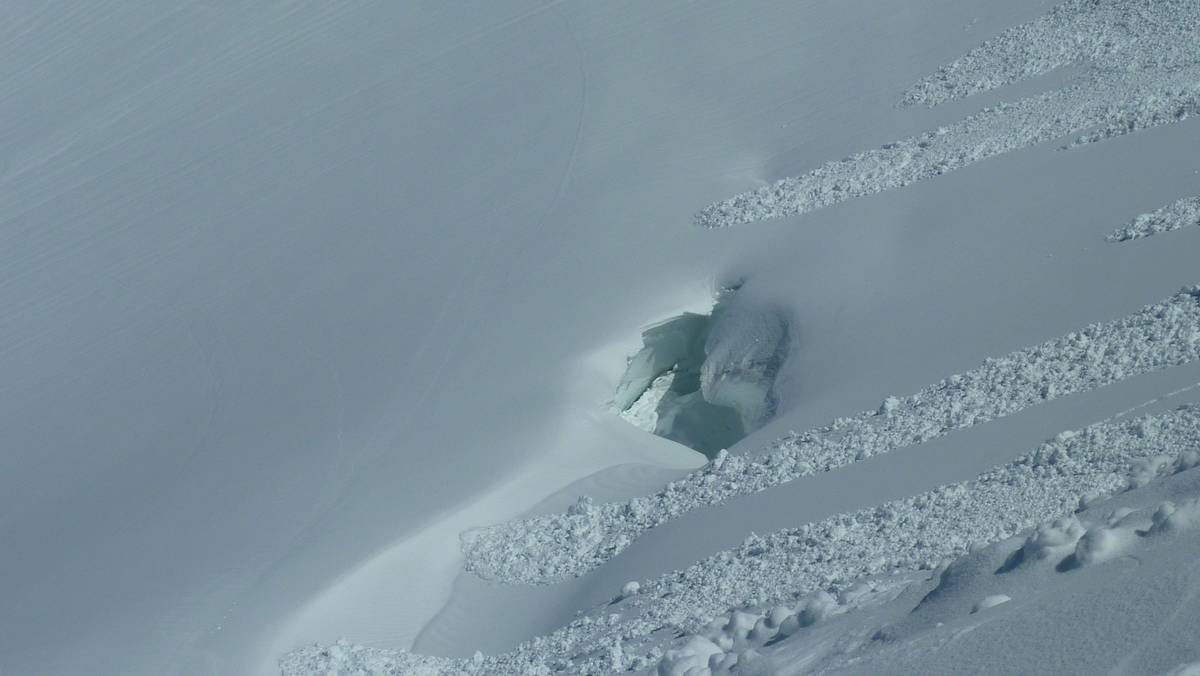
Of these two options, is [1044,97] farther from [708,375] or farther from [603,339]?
[603,339]

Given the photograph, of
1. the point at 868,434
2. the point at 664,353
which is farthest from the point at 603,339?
the point at 868,434

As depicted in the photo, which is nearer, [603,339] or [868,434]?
[868,434]

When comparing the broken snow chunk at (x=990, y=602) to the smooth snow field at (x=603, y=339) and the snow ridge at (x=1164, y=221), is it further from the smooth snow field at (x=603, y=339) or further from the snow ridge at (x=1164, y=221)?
the snow ridge at (x=1164, y=221)

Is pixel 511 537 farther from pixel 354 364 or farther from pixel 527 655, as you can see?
pixel 354 364

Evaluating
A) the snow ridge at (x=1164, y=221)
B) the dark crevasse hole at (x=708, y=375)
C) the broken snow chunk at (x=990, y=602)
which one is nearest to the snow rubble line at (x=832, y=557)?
the broken snow chunk at (x=990, y=602)

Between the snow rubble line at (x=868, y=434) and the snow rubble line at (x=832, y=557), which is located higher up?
the snow rubble line at (x=868, y=434)
